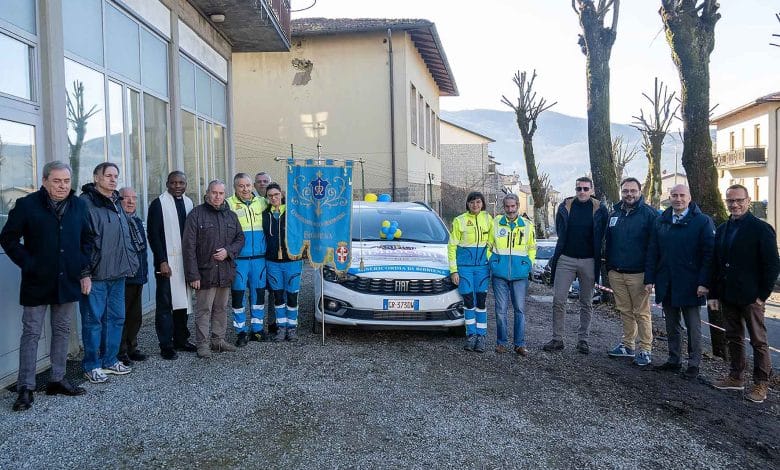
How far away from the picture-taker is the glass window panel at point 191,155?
11.1m

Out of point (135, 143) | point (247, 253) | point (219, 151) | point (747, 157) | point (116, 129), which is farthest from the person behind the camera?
point (747, 157)

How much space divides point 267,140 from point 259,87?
1.83 m

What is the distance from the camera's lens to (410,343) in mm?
7480

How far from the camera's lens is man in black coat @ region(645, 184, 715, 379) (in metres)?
6.33

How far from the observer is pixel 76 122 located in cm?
735

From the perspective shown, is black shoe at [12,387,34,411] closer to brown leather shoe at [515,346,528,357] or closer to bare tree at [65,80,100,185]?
bare tree at [65,80,100,185]

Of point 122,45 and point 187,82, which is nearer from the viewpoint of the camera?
point 122,45

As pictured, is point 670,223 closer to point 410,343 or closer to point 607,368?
point 607,368

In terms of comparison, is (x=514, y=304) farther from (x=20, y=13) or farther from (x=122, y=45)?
(x=122, y=45)

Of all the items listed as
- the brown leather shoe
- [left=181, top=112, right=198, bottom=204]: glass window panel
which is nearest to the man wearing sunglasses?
the brown leather shoe

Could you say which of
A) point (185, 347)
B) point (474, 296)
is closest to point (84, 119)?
point (185, 347)

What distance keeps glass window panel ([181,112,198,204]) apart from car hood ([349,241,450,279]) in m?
4.66

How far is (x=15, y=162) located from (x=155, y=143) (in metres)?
4.08

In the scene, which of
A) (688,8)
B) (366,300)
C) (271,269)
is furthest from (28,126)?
(688,8)
